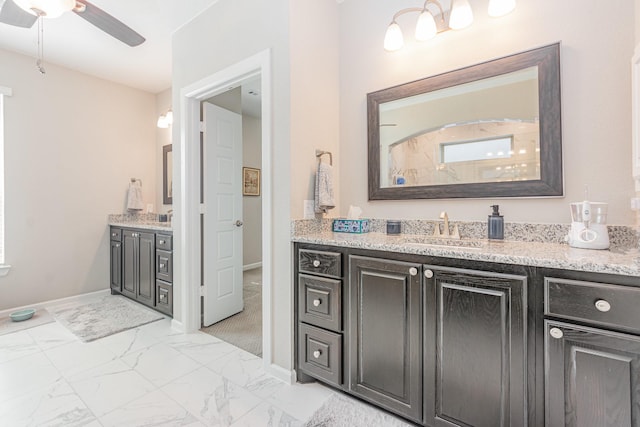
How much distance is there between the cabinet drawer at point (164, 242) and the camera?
9.38 ft

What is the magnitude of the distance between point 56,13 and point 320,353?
8.48 feet

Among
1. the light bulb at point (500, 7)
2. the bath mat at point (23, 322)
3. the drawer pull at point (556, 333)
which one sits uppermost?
the light bulb at point (500, 7)

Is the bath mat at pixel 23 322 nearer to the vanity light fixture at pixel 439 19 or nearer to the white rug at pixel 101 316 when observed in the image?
the white rug at pixel 101 316

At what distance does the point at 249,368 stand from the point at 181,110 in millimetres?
2270

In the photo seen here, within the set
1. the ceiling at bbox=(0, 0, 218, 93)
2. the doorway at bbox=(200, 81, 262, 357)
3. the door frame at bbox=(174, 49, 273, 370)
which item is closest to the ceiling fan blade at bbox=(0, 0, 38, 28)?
the ceiling at bbox=(0, 0, 218, 93)

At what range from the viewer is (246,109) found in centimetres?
487

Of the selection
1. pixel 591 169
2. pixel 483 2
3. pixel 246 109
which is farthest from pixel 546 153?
pixel 246 109

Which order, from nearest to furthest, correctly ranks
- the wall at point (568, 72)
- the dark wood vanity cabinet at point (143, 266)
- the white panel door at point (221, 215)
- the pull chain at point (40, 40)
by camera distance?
1. the wall at point (568, 72)
2. the pull chain at point (40, 40)
3. the white panel door at point (221, 215)
4. the dark wood vanity cabinet at point (143, 266)

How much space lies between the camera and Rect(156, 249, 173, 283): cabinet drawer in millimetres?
2861

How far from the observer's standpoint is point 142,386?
185 centimetres

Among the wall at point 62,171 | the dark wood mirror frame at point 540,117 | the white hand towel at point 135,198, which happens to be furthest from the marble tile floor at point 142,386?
the white hand towel at point 135,198

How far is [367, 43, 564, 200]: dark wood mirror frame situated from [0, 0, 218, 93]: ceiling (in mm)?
1858

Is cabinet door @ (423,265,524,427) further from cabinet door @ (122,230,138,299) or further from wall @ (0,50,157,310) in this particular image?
wall @ (0,50,157,310)

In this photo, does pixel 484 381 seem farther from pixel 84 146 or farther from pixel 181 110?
pixel 84 146
